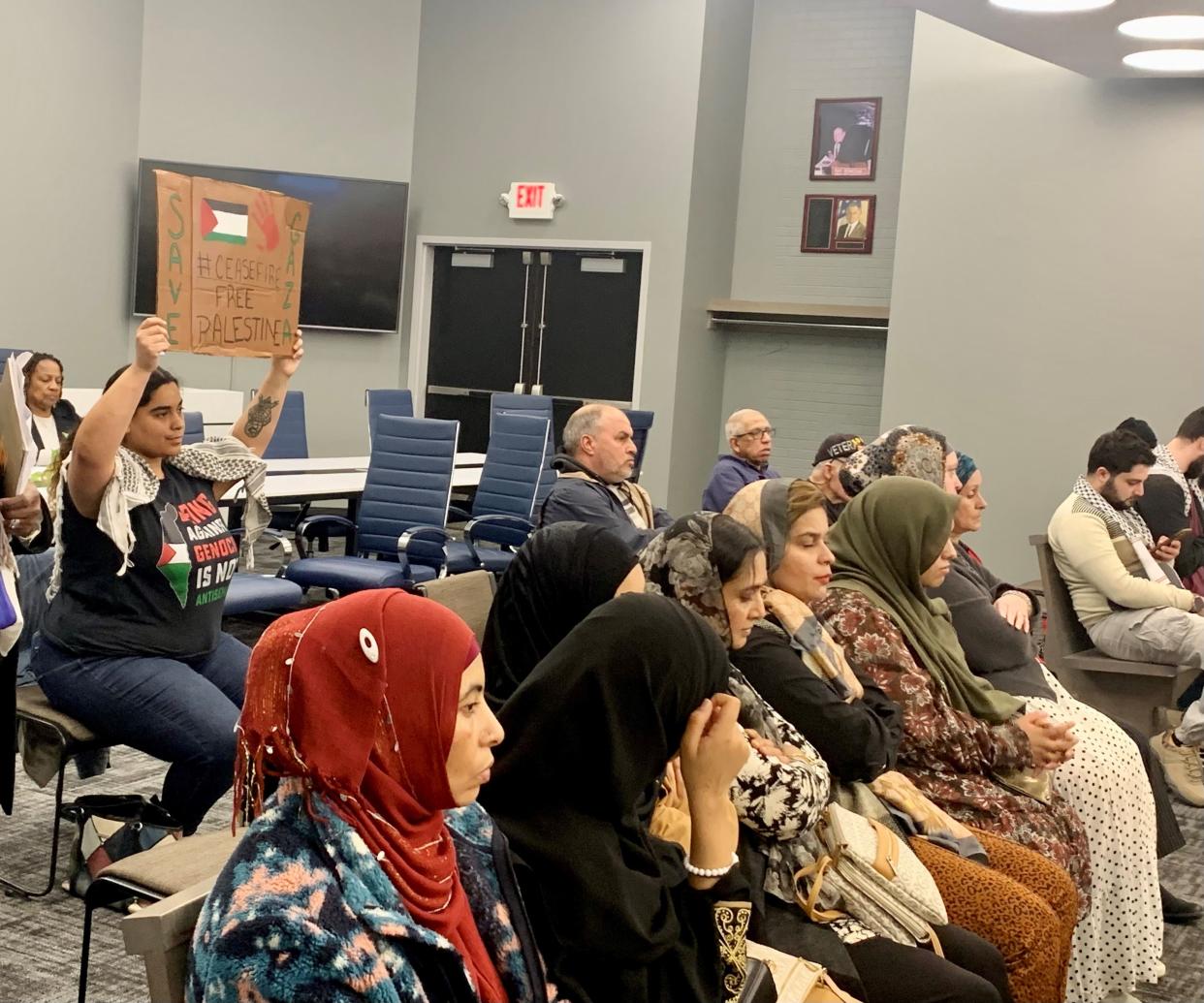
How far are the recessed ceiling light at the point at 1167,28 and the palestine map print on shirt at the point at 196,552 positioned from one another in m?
4.84

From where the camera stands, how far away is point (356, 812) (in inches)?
54.9

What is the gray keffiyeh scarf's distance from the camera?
2.91m

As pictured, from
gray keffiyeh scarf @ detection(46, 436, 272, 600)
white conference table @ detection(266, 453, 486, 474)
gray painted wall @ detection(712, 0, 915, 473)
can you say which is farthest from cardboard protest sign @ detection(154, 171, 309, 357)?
gray painted wall @ detection(712, 0, 915, 473)

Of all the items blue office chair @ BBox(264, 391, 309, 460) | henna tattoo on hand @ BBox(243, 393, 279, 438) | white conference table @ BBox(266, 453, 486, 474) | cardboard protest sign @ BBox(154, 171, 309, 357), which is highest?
cardboard protest sign @ BBox(154, 171, 309, 357)

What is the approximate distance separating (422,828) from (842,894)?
1.08 metres

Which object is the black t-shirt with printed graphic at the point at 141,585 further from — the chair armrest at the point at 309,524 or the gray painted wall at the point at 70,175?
the gray painted wall at the point at 70,175

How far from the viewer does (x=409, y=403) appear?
905 cm

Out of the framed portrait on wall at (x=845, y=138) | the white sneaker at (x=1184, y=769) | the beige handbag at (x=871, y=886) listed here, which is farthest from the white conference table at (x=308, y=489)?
the framed portrait on wall at (x=845, y=138)

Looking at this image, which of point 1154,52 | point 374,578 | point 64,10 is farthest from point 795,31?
point 374,578

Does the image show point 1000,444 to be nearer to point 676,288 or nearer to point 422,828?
point 676,288

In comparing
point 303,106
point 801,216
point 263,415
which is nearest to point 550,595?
point 263,415

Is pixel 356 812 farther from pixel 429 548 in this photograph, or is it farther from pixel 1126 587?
pixel 429 548

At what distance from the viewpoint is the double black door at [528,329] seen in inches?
393

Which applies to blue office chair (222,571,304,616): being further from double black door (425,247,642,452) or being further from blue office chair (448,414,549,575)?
double black door (425,247,642,452)
